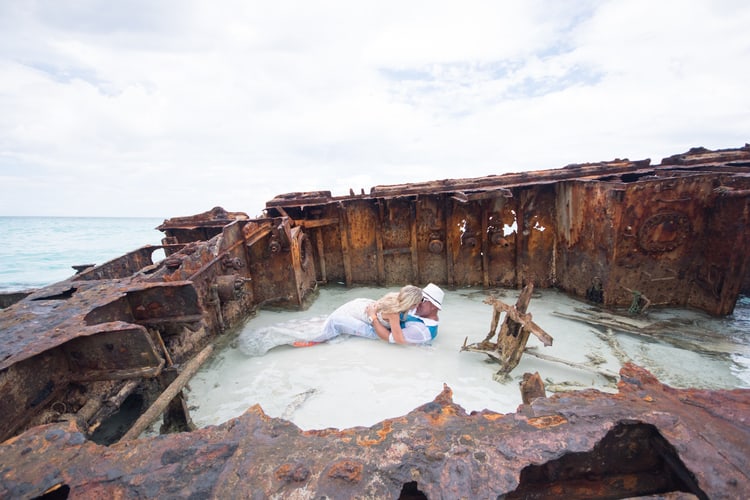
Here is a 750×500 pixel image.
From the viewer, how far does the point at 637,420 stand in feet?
4.32

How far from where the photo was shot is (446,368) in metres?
3.89

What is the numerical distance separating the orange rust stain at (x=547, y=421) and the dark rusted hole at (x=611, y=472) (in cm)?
13

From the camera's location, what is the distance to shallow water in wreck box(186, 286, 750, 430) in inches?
130

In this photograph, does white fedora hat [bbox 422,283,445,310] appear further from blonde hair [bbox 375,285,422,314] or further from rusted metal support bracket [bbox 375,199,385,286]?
rusted metal support bracket [bbox 375,199,385,286]

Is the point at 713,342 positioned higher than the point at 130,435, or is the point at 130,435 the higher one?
the point at 130,435

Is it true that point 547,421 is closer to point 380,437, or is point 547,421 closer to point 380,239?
point 380,437

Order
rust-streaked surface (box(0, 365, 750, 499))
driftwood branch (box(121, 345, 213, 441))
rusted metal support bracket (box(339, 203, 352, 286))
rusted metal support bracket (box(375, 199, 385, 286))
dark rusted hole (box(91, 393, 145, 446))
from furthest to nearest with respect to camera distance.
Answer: rusted metal support bracket (box(339, 203, 352, 286)), rusted metal support bracket (box(375, 199, 385, 286)), dark rusted hole (box(91, 393, 145, 446)), driftwood branch (box(121, 345, 213, 441)), rust-streaked surface (box(0, 365, 750, 499))

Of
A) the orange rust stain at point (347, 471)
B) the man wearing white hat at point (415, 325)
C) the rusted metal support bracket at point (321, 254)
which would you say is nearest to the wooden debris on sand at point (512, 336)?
the man wearing white hat at point (415, 325)

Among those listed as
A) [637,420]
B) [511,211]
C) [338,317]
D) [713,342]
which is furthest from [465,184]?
[637,420]

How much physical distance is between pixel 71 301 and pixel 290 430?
2.58 meters

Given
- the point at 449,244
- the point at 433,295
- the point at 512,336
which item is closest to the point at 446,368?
the point at 512,336

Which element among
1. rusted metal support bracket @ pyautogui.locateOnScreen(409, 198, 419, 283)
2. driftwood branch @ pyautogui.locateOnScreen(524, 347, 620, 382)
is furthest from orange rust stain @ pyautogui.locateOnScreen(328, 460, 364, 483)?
rusted metal support bracket @ pyautogui.locateOnScreen(409, 198, 419, 283)

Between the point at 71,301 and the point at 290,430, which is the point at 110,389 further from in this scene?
the point at 290,430

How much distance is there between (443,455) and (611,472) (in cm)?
78
